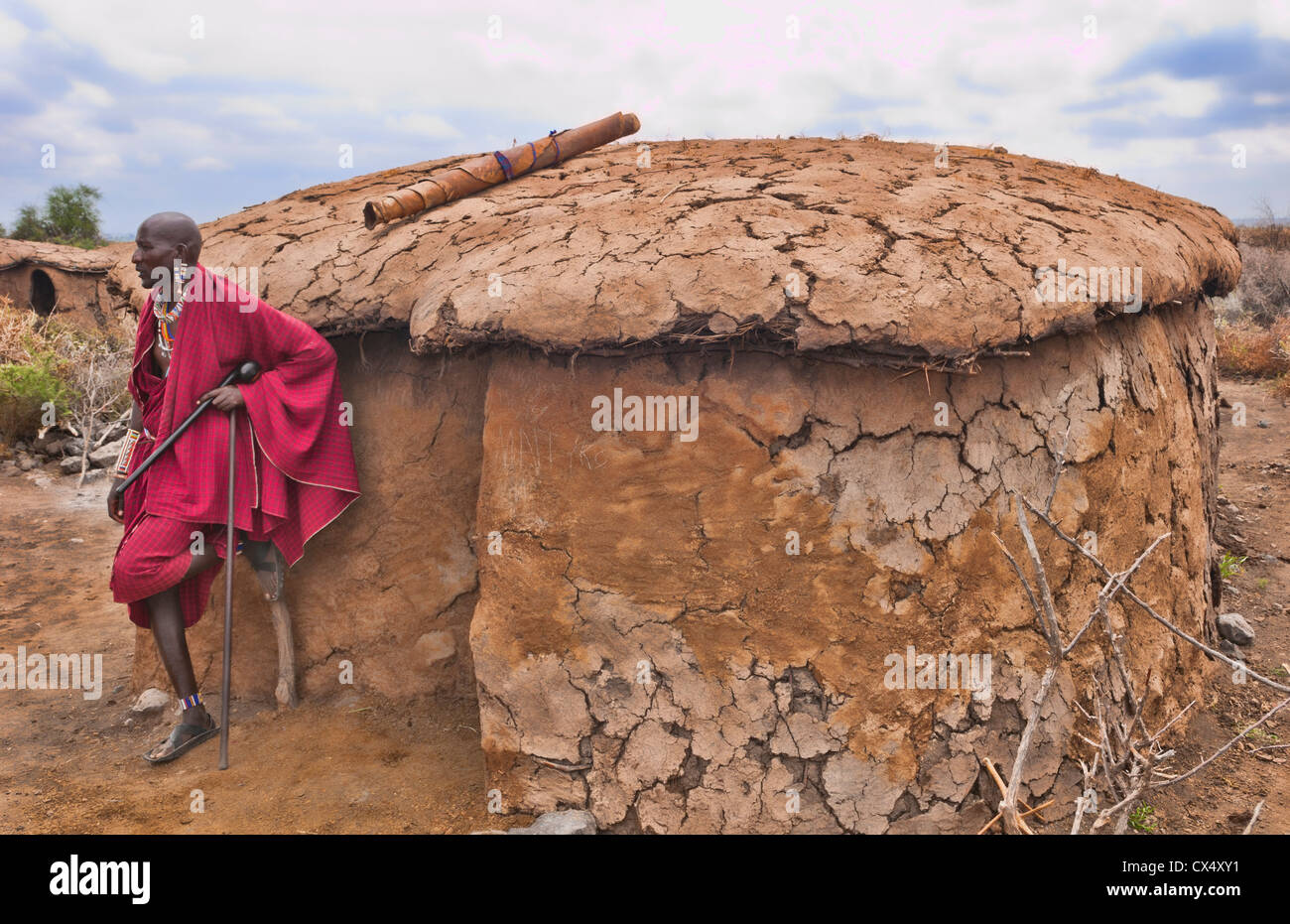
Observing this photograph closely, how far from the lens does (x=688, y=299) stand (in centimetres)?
270

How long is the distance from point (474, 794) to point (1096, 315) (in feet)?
8.72

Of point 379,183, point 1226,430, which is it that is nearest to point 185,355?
point 379,183

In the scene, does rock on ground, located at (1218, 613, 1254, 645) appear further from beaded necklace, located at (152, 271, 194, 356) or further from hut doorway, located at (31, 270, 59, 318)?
hut doorway, located at (31, 270, 59, 318)

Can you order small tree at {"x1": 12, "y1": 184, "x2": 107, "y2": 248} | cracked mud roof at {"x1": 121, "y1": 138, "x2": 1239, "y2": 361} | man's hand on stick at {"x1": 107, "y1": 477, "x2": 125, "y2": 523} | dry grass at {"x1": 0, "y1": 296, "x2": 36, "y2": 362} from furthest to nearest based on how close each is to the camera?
small tree at {"x1": 12, "y1": 184, "x2": 107, "y2": 248} → dry grass at {"x1": 0, "y1": 296, "x2": 36, "y2": 362} → man's hand on stick at {"x1": 107, "y1": 477, "x2": 125, "y2": 523} → cracked mud roof at {"x1": 121, "y1": 138, "x2": 1239, "y2": 361}

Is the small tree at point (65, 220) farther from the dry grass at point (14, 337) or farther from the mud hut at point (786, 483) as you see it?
the mud hut at point (786, 483)

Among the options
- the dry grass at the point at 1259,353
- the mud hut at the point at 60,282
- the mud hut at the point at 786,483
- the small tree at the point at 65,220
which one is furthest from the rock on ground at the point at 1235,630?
the small tree at the point at 65,220

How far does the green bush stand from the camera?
8000 mm

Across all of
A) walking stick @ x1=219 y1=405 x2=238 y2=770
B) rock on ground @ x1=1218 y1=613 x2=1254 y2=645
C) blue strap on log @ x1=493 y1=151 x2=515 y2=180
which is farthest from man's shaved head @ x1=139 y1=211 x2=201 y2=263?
rock on ground @ x1=1218 y1=613 x2=1254 y2=645

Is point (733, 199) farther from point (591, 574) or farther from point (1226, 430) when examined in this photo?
point (1226, 430)

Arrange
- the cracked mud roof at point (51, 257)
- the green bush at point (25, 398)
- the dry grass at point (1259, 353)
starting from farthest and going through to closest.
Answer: the cracked mud roof at point (51, 257), the dry grass at point (1259, 353), the green bush at point (25, 398)

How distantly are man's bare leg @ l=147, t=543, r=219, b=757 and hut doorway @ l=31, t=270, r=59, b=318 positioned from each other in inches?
447

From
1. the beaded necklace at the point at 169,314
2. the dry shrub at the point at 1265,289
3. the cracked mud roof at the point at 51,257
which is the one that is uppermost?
the cracked mud roof at the point at 51,257

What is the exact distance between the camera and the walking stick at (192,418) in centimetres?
329
